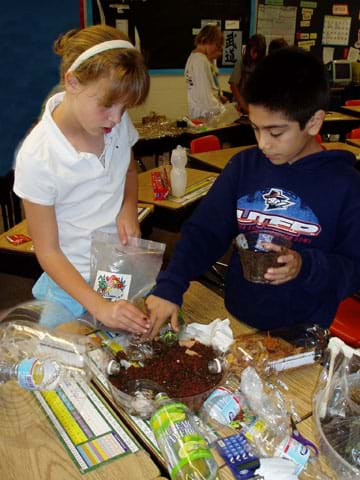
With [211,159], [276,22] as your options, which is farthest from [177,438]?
[276,22]

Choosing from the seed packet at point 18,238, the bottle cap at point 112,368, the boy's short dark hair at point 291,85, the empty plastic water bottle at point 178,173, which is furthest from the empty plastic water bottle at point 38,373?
the empty plastic water bottle at point 178,173

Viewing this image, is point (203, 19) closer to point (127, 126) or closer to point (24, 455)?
point (127, 126)

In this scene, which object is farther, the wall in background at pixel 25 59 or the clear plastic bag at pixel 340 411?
the wall in background at pixel 25 59

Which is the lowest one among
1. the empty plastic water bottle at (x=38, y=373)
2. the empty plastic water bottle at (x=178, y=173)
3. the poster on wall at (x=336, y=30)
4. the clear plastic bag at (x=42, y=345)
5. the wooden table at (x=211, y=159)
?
the wooden table at (x=211, y=159)

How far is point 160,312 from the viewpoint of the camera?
4.07 feet

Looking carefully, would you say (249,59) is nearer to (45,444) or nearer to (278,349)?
(278,349)

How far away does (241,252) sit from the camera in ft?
4.33

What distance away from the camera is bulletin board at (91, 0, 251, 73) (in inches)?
221

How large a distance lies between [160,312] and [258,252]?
0.31 meters

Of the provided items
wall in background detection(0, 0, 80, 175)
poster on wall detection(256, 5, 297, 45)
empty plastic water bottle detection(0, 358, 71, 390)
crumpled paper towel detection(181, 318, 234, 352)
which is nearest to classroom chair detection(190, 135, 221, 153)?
wall in background detection(0, 0, 80, 175)

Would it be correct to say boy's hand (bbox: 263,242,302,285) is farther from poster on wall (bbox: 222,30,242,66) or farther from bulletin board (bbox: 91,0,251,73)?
poster on wall (bbox: 222,30,242,66)

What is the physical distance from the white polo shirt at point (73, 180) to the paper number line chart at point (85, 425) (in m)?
0.49

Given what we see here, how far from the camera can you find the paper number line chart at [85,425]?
92cm

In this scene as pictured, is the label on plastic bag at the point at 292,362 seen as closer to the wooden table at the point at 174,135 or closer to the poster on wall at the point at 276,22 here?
the wooden table at the point at 174,135
